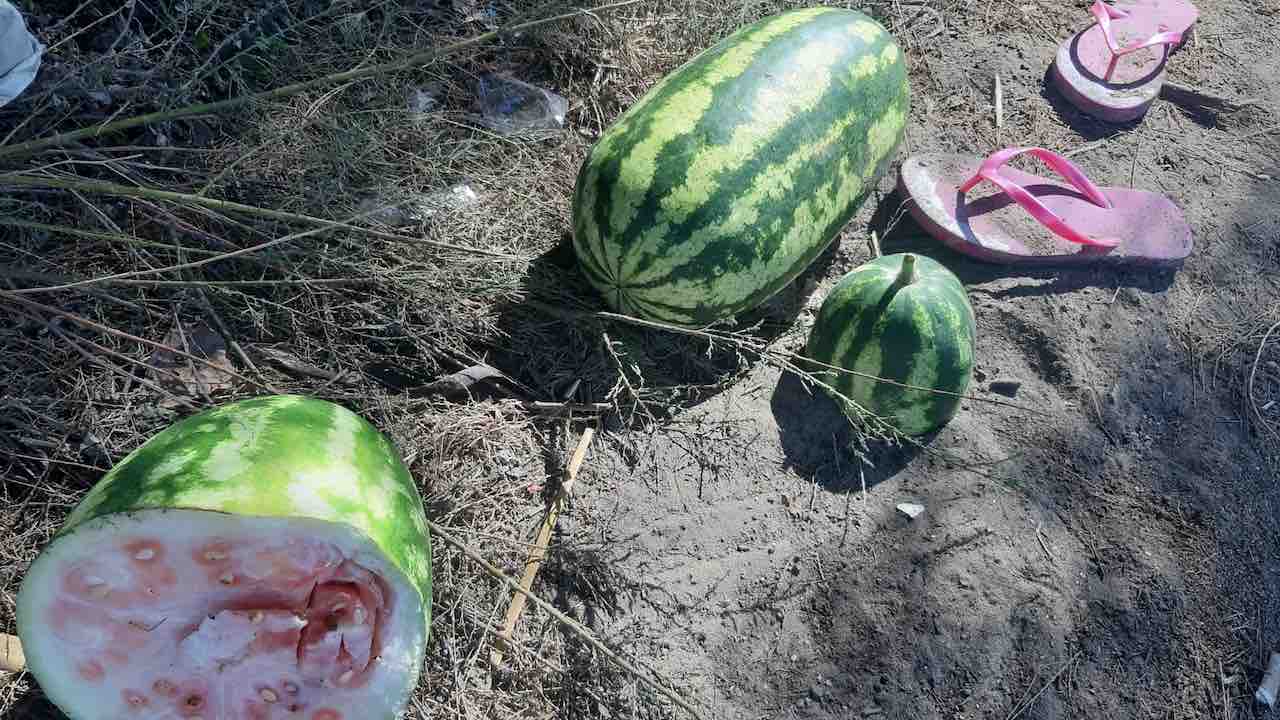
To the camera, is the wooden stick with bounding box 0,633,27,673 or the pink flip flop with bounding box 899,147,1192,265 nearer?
the wooden stick with bounding box 0,633,27,673

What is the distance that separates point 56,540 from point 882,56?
8.72 ft

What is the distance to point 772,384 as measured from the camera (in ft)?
9.87

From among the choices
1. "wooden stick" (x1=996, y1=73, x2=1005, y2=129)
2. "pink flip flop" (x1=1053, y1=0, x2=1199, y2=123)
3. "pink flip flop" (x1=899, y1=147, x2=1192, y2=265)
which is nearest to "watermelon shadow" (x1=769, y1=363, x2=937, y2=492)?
"pink flip flop" (x1=899, y1=147, x2=1192, y2=265)

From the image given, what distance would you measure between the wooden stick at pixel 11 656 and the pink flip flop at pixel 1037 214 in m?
3.00

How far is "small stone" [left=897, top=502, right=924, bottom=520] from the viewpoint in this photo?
278 centimetres

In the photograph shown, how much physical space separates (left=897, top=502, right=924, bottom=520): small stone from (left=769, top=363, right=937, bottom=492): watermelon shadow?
10 cm

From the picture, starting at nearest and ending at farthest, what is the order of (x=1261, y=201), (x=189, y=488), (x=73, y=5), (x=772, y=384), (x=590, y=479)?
(x=189, y=488) → (x=590, y=479) → (x=772, y=384) → (x=73, y=5) → (x=1261, y=201)

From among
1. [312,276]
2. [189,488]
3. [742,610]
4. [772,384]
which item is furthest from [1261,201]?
[189,488]

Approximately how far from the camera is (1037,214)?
10.7 feet

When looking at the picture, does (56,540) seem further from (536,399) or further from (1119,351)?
(1119,351)

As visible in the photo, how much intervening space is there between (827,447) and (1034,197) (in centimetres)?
141

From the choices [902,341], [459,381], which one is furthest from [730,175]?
[459,381]

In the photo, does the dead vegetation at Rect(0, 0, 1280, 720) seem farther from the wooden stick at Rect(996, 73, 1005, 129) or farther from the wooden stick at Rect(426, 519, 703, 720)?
the wooden stick at Rect(996, 73, 1005, 129)

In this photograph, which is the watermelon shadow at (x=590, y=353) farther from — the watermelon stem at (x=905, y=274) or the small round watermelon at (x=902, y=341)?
the watermelon stem at (x=905, y=274)
